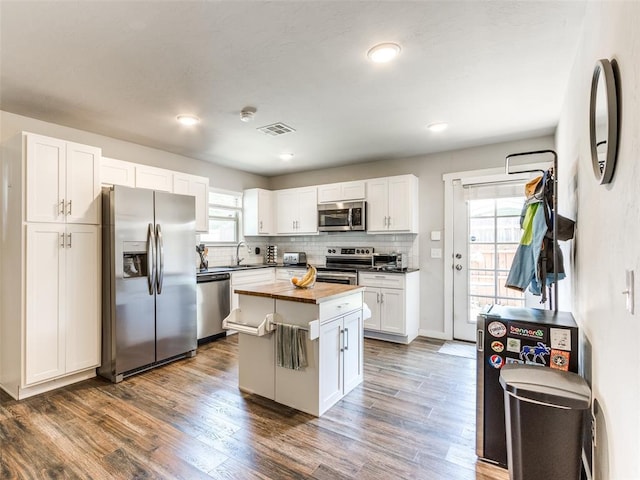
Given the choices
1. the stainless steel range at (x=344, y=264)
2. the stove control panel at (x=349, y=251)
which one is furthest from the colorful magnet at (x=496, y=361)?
the stove control panel at (x=349, y=251)

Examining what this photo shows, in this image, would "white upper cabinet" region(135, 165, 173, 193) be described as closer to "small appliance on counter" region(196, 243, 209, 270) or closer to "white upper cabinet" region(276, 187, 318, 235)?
"small appliance on counter" region(196, 243, 209, 270)

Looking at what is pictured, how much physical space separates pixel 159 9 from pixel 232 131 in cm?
185

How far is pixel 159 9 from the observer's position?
1.73m

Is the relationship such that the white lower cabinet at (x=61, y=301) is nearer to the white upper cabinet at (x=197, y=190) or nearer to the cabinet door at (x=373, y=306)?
the white upper cabinet at (x=197, y=190)

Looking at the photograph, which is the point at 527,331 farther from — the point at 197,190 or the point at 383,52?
the point at 197,190

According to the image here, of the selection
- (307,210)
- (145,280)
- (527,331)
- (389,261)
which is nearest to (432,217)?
(389,261)

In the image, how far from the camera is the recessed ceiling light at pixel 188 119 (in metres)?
3.15

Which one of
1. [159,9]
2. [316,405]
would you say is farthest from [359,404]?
[159,9]

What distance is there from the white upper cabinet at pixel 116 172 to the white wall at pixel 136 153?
0.32 m

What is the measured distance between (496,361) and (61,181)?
365 centimetres

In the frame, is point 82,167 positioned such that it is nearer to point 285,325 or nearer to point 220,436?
point 285,325

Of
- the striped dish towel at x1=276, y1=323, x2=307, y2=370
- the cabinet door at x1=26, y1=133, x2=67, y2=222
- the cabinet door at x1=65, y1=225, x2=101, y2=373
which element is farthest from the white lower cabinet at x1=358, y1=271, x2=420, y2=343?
the cabinet door at x1=26, y1=133, x2=67, y2=222

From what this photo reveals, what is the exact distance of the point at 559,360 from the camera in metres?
1.71

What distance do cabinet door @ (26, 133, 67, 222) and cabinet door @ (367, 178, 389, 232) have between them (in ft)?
11.5
